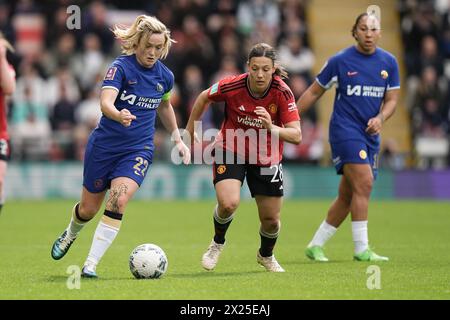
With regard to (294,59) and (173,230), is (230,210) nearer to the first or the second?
(173,230)

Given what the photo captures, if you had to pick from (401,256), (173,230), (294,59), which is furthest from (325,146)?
(401,256)

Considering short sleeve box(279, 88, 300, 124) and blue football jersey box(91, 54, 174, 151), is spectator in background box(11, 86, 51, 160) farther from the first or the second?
short sleeve box(279, 88, 300, 124)

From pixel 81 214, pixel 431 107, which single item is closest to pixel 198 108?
pixel 81 214

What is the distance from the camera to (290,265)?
406 inches

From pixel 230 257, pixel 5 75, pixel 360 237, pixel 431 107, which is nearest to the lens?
pixel 5 75

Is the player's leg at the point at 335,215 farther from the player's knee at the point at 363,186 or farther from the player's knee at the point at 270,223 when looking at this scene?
the player's knee at the point at 270,223

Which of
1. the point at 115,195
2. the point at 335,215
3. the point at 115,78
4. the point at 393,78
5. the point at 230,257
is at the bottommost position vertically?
the point at 230,257

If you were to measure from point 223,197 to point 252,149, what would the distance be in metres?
0.57

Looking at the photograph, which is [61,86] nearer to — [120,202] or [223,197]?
[223,197]

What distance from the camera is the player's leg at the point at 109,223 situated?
887cm

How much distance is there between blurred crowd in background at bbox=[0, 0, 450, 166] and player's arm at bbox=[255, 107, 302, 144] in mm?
12145

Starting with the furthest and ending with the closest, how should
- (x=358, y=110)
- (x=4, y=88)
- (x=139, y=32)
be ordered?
(x=358, y=110), (x=4, y=88), (x=139, y=32)

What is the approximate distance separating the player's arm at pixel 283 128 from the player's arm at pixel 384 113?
5.89 feet

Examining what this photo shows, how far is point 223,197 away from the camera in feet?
30.7
